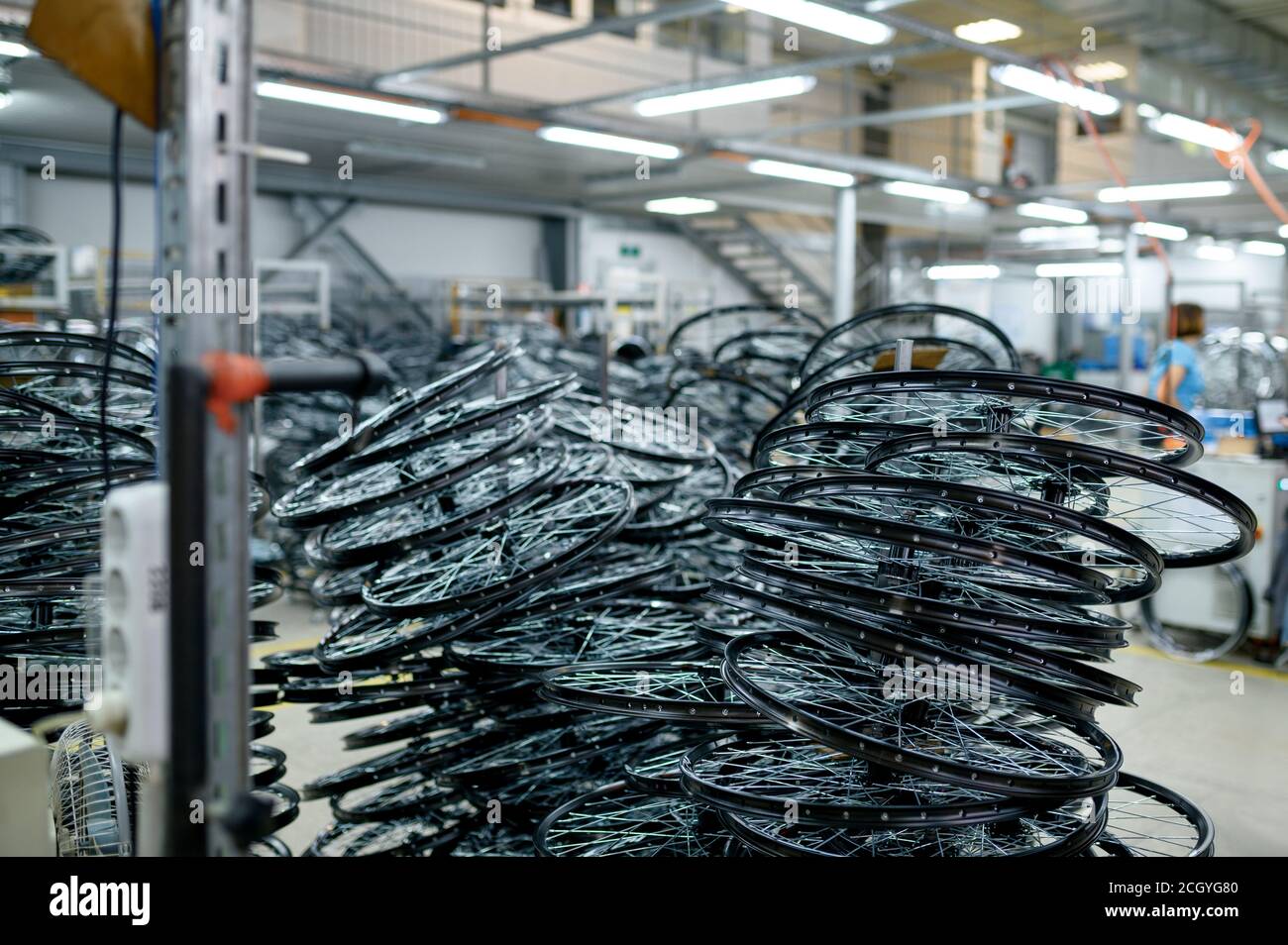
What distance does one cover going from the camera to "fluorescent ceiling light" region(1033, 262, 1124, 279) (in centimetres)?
1545

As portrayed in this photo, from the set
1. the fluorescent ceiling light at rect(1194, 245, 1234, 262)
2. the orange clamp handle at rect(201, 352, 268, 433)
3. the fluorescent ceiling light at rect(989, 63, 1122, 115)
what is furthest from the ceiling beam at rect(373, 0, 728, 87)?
the fluorescent ceiling light at rect(1194, 245, 1234, 262)

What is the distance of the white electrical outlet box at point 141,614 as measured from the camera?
1.18 meters

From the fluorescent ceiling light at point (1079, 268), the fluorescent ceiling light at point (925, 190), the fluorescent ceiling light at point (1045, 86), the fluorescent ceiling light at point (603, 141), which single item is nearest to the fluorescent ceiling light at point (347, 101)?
the fluorescent ceiling light at point (603, 141)

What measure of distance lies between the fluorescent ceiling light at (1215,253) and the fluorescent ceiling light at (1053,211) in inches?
202

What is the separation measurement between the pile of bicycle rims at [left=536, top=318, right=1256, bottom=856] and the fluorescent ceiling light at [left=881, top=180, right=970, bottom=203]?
29.1ft

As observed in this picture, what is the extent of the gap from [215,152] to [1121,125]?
19228 mm

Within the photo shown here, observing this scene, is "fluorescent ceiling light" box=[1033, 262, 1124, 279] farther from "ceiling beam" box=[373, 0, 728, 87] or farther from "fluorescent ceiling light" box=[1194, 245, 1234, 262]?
"ceiling beam" box=[373, 0, 728, 87]

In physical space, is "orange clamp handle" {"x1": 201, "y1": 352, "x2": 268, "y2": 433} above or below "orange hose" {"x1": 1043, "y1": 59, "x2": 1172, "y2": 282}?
below

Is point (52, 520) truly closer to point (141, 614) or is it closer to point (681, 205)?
point (141, 614)

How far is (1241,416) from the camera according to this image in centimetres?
683

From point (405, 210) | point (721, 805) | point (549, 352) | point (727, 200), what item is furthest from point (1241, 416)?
point (405, 210)

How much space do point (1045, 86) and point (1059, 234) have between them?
31.6 ft

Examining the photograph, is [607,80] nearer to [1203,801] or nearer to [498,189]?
[498,189]

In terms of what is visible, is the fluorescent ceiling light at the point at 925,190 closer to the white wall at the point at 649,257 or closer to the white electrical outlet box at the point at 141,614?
the white wall at the point at 649,257
